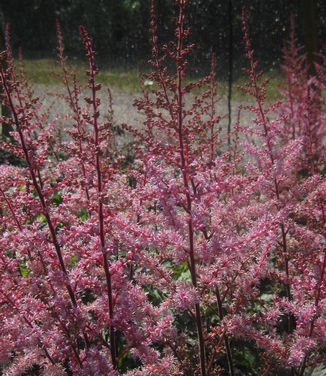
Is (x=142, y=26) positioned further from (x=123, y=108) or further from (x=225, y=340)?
(x=225, y=340)

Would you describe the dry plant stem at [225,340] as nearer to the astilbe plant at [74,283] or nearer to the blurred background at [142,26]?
the astilbe plant at [74,283]

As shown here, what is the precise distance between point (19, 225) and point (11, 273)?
186 mm

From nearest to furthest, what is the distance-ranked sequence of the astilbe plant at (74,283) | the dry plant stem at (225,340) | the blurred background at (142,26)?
the astilbe plant at (74,283)
the dry plant stem at (225,340)
the blurred background at (142,26)

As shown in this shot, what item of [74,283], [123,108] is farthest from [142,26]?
[74,283]

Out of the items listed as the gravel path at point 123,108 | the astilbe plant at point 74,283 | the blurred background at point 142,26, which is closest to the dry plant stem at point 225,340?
the astilbe plant at point 74,283

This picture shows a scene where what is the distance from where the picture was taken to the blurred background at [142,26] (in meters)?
8.83

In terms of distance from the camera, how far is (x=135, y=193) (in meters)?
2.00

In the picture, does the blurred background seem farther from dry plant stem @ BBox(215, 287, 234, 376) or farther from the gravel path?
dry plant stem @ BBox(215, 287, 234, 376)

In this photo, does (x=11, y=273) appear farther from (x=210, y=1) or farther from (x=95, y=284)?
(x=210, y=1)

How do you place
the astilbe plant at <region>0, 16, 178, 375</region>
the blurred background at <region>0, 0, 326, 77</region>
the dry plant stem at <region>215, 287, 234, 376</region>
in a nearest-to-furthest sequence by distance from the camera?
the astilbe plant at <region>0, 16, 178, 375</region> → the dry plant stem at <region>215, 287, 234, 376</region> → the blurred background at <region>0, 0, 326, 77</region>

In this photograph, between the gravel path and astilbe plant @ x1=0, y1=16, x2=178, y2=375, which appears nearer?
astilbe plant @ x1=0, y1=16, x2=178, y2=375

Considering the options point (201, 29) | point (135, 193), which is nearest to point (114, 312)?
point (135, 193)

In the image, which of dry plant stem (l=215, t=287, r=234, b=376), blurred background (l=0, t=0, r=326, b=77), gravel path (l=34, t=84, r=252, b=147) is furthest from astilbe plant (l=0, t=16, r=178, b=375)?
gravel path (l=34, t=84, r=252, b=147)

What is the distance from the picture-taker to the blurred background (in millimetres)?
8828
